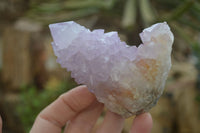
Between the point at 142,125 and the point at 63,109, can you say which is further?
the point at 63,109

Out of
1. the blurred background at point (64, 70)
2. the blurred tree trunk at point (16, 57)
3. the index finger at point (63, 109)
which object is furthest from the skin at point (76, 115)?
the blurred tree trunk at point (16, 57)

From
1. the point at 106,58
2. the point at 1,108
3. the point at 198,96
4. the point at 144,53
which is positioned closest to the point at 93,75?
the point at 106,58

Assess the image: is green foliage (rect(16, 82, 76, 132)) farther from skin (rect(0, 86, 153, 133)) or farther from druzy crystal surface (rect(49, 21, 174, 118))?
druzy crystal surface (rect(49, 21, 174, 118))

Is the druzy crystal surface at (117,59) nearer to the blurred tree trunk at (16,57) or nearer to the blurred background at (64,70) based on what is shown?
the blurred background at (64,70)

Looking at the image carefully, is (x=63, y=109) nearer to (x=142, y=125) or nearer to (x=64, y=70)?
(x=142, y=125)

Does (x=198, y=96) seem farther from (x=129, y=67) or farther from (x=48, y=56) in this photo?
(x=48, y=56)

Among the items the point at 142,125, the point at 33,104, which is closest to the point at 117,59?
the point at 142,125
